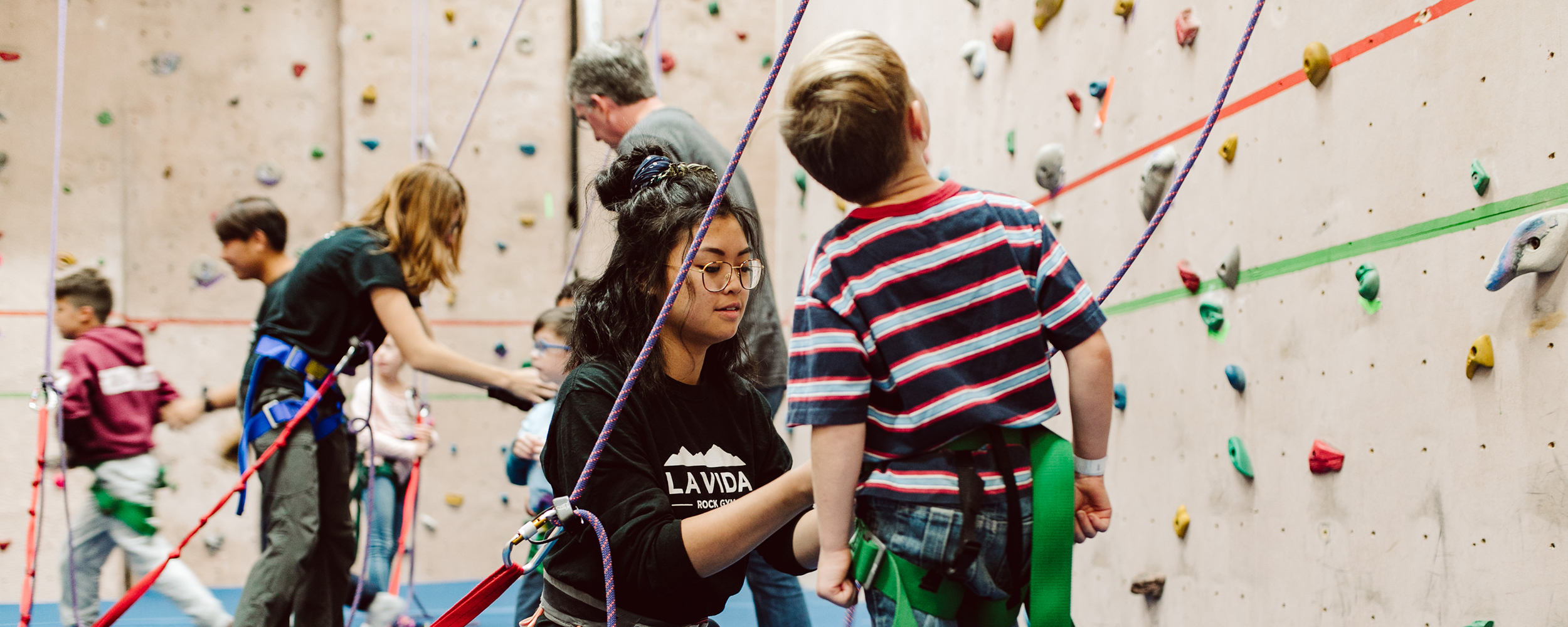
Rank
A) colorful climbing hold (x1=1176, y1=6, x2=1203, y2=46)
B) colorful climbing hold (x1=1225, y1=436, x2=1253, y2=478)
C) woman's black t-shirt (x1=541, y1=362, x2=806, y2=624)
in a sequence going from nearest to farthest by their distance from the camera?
woman's black t-shirt (x1=541, y1=362, x2=806, y2=624) → colorful climbing hold (x1=1225, y1=436, x2=1253, y2=478) → colorful climbing hold (x1=1176, y1=6, x2=1203, y2=46)

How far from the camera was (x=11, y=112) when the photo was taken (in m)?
4.46

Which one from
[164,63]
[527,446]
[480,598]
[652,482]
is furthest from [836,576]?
[164,63]

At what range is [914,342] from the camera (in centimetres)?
112

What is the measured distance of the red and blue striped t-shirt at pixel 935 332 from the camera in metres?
1.11

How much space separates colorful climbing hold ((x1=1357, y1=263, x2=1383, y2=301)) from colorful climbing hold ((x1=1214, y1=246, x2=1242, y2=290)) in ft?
1.07

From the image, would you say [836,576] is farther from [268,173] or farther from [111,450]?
[268,173]

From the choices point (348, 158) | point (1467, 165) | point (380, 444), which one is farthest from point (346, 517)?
Answer: point (348, 158)

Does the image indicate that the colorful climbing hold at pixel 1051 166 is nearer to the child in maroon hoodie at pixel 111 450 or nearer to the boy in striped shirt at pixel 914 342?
the boy in striped shirt at pixel 914 342

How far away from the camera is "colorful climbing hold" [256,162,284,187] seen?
4.75 meters

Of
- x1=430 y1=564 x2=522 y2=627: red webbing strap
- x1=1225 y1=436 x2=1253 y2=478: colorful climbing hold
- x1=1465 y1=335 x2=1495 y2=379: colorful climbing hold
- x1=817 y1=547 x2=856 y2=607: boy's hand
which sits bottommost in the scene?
x1=430 y1=564 x2=522 y2=627: red webbing strap

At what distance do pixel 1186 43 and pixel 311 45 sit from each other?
400 centimetres

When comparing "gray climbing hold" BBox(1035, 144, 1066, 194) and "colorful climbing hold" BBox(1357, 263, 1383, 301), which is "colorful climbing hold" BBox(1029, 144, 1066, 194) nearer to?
"gray climbing hold" BBox(1035, 144, 1066, 194)

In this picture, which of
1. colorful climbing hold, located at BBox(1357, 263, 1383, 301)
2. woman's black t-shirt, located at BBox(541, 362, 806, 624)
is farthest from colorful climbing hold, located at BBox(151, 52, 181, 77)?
colorful climbing hold, located at BBox(1357, 263, 1383, 301)

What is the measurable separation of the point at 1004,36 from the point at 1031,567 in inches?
77.6
